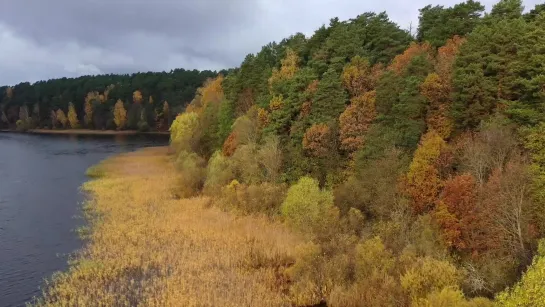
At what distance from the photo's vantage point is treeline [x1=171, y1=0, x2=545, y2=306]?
31.1 meters

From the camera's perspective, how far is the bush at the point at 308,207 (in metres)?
44.2

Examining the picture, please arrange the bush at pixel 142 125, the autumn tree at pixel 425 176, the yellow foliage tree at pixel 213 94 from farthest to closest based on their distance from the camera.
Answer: the bush at pixel 142 125, the yellow foliage tree at pixel 213 94, the autumn tree at pixel 425 176

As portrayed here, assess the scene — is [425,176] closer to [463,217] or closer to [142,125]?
[463,217]

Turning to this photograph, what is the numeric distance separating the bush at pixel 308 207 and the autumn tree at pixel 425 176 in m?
8.45

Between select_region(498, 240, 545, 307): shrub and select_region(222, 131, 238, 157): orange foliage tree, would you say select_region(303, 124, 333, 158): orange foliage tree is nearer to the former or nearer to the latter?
select_region(222, 131, 238, 157): orange foliage tree

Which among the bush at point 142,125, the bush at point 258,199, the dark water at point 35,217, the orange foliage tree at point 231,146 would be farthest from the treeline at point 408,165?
the bush at point 142,125

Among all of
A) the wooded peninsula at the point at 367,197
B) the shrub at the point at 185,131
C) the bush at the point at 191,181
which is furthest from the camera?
the shrub at the point at 185,131

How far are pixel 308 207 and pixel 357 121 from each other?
44.2 ft

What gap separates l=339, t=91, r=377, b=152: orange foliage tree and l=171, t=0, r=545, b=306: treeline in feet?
0.55

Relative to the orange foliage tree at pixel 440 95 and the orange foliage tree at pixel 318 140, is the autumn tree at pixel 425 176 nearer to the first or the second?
the orange foliage tree at pixel 440 95

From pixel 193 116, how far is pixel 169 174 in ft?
80.2

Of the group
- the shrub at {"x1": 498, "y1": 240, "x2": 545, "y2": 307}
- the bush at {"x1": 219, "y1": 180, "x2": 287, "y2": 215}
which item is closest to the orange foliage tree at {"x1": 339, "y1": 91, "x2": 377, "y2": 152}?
the bush at {"x1": 219, "y1": 180, "x2": 287, "y2": 215}

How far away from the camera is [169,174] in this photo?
84125 millimetres

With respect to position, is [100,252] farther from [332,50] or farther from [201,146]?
[201,146]
